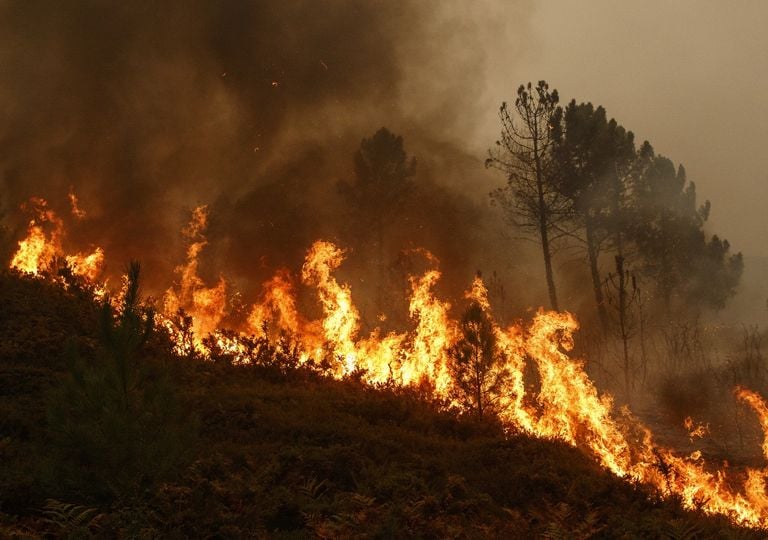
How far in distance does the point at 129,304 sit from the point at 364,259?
2406 centimetres

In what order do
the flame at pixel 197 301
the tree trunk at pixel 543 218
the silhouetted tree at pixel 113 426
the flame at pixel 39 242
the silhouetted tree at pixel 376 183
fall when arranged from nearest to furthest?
the silhouetted tree at pixel 113 426
the flame at pixel 197 301
the flame at pixel 39 242
the tree trunk at pixel 543 218
the silhouetted tree at pixel 376 183

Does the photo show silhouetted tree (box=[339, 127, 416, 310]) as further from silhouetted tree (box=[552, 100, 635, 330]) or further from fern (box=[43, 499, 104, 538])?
fern (box=[43, 499, 104, 538])

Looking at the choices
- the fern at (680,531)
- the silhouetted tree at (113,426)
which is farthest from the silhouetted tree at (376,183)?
the silhouetted tree at (113,426)

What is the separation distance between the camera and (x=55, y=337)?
13156 mm

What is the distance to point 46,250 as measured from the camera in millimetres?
20172

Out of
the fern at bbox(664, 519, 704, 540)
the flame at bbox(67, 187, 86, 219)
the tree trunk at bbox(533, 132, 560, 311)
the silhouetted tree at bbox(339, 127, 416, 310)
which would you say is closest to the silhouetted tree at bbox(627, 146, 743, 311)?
the tree trunk at bbox(533, 132, 560, 311)

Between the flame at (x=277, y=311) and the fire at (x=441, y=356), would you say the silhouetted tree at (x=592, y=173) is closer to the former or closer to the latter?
the fire at (x=441, y=356)

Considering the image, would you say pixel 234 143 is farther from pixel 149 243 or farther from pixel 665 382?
pixel 665 382

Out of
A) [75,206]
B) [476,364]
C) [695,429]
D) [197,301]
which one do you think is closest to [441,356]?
[476,364]

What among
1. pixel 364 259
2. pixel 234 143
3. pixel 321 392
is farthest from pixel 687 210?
pixel 321 392

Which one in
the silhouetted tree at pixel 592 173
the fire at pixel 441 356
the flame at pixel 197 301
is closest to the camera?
the fire at pixel 441 356

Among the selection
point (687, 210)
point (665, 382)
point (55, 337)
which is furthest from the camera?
point (687, 210)

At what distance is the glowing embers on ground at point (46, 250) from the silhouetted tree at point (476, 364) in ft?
41.9

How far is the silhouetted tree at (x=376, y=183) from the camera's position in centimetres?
3027
